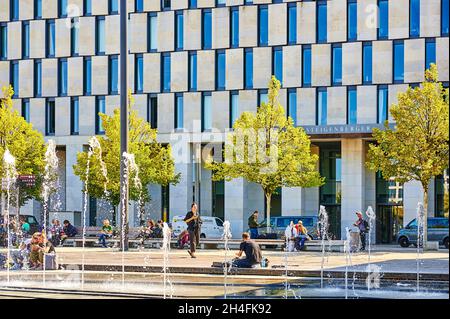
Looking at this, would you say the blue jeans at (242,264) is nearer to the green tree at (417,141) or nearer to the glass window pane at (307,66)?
the green tree at (417,141)

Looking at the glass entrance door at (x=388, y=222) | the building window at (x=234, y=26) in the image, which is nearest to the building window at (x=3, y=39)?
the building window at (x=234, y=26)

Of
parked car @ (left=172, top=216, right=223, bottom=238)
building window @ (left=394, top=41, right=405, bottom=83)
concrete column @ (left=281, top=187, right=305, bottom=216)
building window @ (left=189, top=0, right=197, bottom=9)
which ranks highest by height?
building window @ (left=189, top=0, right=197, bottom=9)

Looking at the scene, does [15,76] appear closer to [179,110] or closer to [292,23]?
[179,110]

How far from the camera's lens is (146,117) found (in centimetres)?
5625

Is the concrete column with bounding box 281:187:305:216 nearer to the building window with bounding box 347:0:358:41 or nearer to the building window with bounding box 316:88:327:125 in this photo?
the building window with bounding box 316:88:327:125

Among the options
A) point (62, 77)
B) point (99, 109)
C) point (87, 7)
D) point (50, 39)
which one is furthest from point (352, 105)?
point (50, 39)

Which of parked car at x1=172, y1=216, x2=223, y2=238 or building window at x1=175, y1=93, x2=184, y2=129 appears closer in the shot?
parked car at x1=172, y1=216, x2=223, y2=238

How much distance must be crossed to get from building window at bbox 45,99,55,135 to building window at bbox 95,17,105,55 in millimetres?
4685

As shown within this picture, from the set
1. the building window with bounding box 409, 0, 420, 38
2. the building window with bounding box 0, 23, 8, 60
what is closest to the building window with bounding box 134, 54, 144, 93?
the building window with bounding box 0, 23, 8, 60

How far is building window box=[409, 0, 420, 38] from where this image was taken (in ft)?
162

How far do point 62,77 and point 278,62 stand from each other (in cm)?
1466

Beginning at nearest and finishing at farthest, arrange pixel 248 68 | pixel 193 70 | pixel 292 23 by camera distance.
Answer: pixel 292 23 → pixel 248 68 → pixel 193 70

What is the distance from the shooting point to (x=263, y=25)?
53906 millimetres
